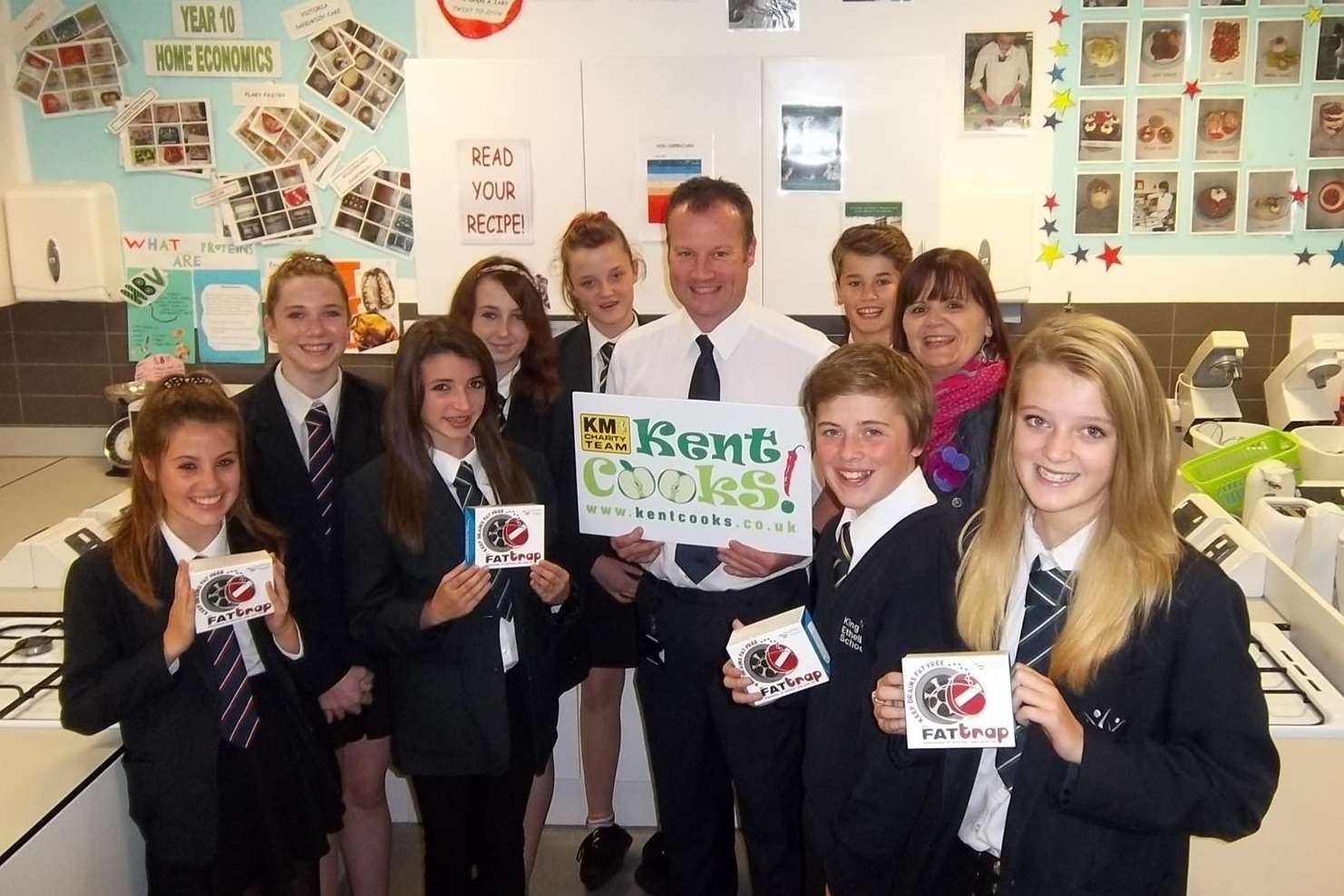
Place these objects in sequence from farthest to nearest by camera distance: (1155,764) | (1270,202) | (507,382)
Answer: (1270,202), (507,382), (1155,764)

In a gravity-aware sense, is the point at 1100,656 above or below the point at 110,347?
below

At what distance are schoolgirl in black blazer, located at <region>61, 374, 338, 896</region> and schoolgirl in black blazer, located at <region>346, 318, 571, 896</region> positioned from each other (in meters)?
0.19

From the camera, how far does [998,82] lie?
3.76m

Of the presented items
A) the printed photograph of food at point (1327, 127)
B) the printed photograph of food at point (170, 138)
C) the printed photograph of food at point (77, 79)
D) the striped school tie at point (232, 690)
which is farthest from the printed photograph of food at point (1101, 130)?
the printed photograph of food at point (77, 79)

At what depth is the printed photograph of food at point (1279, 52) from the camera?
3715mm

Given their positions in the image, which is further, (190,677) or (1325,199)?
(1325,199)

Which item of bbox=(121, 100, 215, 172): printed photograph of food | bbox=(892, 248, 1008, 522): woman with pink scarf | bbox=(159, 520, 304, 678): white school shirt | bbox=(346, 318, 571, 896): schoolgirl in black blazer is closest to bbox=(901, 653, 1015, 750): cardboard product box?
bbox=(892, 248, 1008, 522): woman with pink scarf

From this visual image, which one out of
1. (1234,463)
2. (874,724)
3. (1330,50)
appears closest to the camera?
(874,724)

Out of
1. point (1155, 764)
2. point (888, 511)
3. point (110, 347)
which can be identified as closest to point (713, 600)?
point (888, 511)

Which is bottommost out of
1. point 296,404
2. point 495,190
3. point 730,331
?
point 296,404

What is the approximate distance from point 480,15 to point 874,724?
9.68 feet

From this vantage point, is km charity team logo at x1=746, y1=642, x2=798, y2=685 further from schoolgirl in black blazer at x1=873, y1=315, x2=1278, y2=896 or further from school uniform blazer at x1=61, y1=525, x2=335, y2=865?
school uniform blazer at x1=61, y1=525, x2=335, y2=865

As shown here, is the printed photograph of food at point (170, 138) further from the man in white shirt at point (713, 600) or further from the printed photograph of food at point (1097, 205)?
the printed photograph of food at point (1097, 205)

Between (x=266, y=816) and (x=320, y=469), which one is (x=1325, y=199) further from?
(x=266, y=816)
